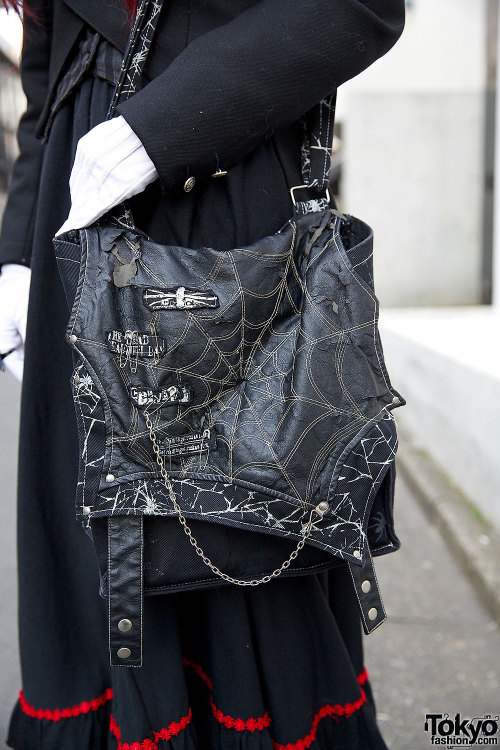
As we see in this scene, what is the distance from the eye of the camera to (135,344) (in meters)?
0.95

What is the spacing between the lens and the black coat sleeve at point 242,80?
0.97 metres

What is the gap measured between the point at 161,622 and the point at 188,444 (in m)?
0.34

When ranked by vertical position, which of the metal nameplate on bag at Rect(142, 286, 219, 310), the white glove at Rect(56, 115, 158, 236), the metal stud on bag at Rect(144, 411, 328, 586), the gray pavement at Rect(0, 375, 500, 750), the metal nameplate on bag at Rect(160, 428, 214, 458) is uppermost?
the white glove at Rect(56, 115, 158, 236)

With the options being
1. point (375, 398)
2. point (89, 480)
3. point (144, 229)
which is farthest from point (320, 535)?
point (144, 229)

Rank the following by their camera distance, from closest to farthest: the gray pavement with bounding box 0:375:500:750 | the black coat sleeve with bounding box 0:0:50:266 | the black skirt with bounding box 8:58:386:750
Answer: the black skirt with bounding box 8:58:386:750 < the black coat sleeve with bounding box 0:0:50:266 < the gray pavement with bounding box 0:375:500:750

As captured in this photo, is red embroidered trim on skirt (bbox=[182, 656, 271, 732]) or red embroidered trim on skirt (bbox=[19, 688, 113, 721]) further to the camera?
red embroidered trim on skirt (bbox=[19, 688, 113, 721])

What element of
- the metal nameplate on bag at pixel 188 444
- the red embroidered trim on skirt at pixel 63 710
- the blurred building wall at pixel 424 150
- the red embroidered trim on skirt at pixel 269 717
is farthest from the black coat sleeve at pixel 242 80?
the blurred building wall at pixel 424 150

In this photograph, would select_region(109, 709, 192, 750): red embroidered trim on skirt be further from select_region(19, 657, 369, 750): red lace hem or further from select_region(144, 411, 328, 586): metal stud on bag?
select_region(144, 411, 328, 586): metal stud on bag

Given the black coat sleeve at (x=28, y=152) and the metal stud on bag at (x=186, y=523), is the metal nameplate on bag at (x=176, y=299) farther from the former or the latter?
the black coat sleeve at (x=28, y=152)

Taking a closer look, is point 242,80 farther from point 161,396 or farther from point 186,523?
point 186,523

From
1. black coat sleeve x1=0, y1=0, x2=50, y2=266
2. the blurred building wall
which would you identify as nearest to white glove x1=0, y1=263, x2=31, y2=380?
black coat sleeve x1=0, y1=0, x2=50, y2=266

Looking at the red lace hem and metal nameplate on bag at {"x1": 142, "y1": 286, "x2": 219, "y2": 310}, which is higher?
metal nameplate on bag at {"x1": 142, "y1": 286, "x2": 219, "y2": 310}

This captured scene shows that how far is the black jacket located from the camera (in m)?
0.97

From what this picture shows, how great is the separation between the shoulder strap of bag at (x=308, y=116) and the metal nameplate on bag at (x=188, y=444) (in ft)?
1.30
